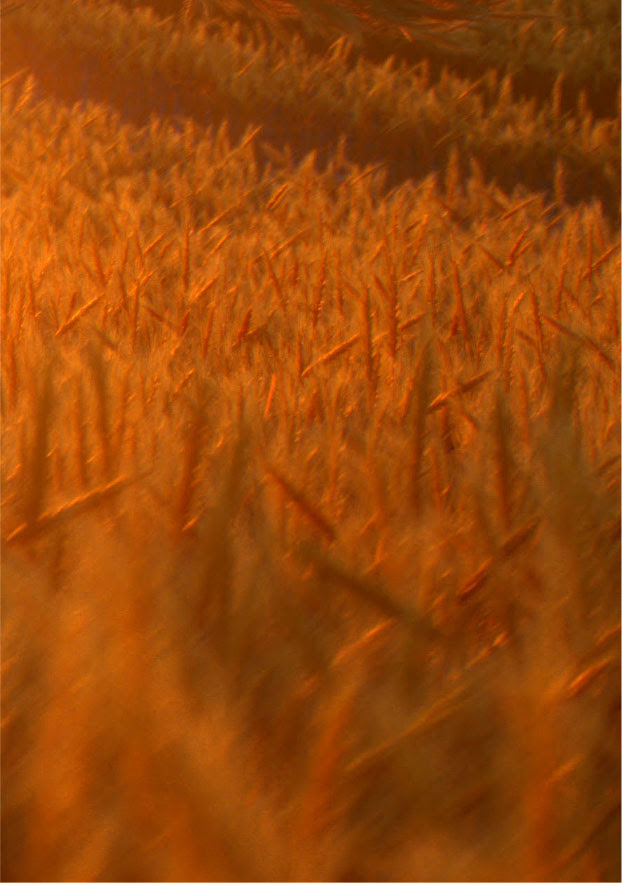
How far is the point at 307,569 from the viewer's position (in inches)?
14.3

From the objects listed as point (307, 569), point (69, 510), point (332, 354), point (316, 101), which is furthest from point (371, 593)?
point (316, 101)

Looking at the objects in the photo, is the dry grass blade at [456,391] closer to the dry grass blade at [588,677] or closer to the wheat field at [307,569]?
the wheat field at [307,569]

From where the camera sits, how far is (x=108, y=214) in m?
1.06

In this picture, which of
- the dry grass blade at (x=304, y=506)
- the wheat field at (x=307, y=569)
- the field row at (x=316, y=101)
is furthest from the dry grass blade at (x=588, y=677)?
the field row at (x=316, y=101)

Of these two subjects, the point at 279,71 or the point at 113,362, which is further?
the point at 279,71

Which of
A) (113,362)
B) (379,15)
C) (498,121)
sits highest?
(379,15)

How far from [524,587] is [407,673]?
0.08 meters

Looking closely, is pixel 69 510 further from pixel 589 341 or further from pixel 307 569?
pixel 589 341

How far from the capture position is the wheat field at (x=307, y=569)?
0.25 m

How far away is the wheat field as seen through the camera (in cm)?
25

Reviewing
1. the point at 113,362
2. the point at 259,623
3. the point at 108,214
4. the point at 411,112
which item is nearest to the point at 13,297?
the point at 113,362

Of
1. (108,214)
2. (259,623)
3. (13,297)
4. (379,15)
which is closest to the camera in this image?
(259,623)

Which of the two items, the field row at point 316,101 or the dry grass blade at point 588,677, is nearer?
the dry grass blade at point 588,677

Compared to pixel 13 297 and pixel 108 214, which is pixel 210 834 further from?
pixel 108 214
